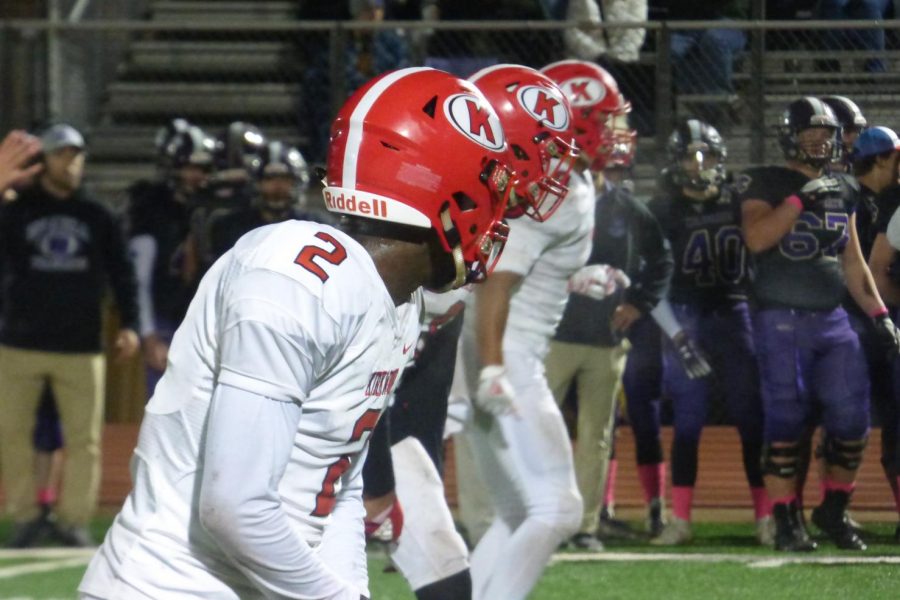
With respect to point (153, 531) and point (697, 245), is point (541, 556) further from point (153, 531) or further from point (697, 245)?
point (153, 531)

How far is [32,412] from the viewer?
657 centimetres

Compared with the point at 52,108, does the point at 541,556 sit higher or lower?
lower

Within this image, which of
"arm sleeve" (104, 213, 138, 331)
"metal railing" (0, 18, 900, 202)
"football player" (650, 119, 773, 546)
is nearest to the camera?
"metal railing" (0, 18, 900, 202)

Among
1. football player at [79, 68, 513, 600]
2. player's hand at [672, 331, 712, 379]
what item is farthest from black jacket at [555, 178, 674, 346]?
football player at [79, 68, 513, 600]

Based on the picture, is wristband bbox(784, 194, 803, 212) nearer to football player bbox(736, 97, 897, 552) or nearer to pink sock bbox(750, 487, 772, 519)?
football player bbox(736, 97, 897, 552)

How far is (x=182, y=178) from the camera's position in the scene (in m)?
7.27

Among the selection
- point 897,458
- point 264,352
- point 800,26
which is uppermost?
point 800,26

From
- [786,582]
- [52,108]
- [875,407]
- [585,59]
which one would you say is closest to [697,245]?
[585,59]

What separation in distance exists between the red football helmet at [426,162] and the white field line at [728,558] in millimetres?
1695

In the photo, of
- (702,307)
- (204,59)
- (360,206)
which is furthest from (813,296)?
(204,59)

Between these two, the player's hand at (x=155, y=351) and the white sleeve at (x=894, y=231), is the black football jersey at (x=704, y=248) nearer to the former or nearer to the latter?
the white sleeve at (x=894, y=231)

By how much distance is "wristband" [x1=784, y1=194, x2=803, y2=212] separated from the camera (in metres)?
3.77

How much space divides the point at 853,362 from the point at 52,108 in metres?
6.04

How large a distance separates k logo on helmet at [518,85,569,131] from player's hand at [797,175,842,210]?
24.2 inches
